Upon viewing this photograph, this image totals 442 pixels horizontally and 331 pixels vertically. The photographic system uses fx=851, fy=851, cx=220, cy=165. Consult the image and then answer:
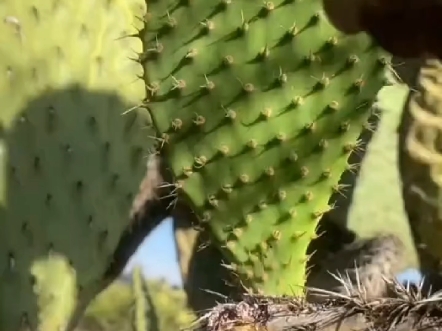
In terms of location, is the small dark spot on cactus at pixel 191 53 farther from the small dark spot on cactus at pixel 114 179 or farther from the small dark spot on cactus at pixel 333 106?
the small dark spot on cactus at pixel 114 179

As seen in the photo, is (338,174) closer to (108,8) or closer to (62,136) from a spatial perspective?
(62,136)

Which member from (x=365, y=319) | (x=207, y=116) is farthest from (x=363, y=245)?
(x=365, y=319)

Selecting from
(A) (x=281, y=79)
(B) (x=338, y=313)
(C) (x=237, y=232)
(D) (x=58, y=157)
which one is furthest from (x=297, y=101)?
(D) (x=58, y=157)

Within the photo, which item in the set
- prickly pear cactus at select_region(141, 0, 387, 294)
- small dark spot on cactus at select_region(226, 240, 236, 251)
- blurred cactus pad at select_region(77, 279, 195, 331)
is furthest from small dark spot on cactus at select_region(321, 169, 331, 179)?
blurred cactus pad at select_region(77, 279, 195, 331)

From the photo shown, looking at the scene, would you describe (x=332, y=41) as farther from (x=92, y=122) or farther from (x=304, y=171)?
(x=92, y=122)

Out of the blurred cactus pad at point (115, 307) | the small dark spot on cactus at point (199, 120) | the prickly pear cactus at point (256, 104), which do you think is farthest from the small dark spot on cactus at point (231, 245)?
the blurred cactus pad at point (115, 307)
